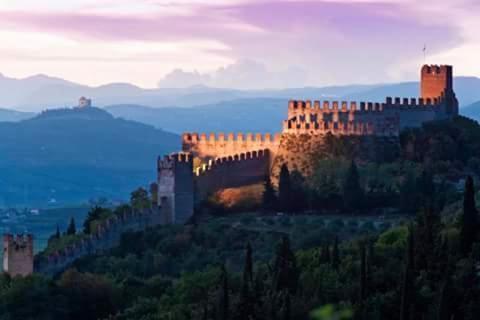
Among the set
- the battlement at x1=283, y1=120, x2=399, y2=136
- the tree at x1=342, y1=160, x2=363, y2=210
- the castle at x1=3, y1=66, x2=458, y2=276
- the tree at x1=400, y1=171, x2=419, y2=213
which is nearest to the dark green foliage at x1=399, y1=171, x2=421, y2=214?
the tree at x1=400, y1=171, x2=419, y2=213

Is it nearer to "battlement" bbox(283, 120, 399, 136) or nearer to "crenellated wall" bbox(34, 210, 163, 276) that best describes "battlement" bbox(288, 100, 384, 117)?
"battlement" bbox(283, 120, 399, 136)

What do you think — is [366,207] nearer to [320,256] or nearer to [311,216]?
[311,216]

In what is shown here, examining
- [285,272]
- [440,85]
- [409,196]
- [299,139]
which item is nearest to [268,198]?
[299,139]

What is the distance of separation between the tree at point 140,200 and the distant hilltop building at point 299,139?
3.52 feet

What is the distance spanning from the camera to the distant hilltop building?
7162 cm

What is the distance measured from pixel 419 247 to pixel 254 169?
26170mm

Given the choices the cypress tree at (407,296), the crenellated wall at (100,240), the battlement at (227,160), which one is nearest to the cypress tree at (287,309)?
the cypress tree at (407,296)

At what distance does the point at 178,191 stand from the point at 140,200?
181 inches

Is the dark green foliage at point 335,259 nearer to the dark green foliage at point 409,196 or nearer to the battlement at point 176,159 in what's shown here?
the dark green foliage at point 409,196

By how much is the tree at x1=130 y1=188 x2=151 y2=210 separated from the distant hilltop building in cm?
107

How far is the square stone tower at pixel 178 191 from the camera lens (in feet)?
229

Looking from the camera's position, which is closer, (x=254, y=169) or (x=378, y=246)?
(x=378, y=246)

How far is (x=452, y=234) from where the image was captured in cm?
5216

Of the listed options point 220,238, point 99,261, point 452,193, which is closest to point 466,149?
point 452,193
